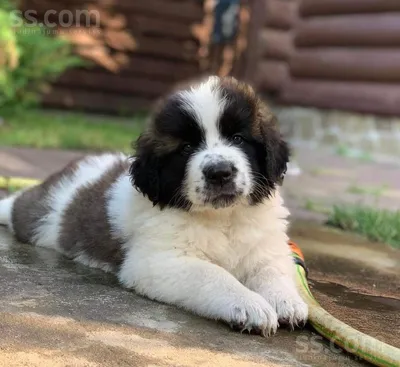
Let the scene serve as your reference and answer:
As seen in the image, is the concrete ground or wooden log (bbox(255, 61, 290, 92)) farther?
wooden log (bbox(255, 61, 290, 92))

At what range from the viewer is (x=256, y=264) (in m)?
2.94

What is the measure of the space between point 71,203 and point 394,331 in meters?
1.74

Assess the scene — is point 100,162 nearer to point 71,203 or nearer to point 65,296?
point 71,203

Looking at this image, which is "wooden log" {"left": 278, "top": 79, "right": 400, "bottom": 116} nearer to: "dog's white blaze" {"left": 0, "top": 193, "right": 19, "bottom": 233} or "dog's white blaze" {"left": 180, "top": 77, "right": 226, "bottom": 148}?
"dog's white blaze" {"left": 0, "top": 193, "right": 19, "bottom": 233}

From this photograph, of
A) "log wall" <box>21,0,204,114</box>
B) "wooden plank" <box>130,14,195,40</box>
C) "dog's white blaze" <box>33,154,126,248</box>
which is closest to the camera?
"dog's white blaze" <box>33,154,126,248</box>

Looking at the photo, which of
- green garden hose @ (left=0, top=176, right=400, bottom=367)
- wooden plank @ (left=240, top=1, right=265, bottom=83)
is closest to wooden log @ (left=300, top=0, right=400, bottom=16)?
wooden plank @ (left=240, top=1, right=265, bottom=83)

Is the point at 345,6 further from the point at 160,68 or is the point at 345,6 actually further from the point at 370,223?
the point at 370,223

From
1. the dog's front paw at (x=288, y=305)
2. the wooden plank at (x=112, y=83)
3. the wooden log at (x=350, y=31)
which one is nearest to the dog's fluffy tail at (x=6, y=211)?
the dog's front paw at (x=288, y=305)

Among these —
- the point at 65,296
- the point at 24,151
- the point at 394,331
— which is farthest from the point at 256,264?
the point at 24,151

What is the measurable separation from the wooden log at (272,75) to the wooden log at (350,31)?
18.8 inches

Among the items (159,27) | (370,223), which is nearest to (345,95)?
(159,27)

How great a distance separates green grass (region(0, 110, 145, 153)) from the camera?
25.0 ft

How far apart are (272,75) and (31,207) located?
7397mm

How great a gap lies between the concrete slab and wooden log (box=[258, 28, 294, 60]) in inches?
297
